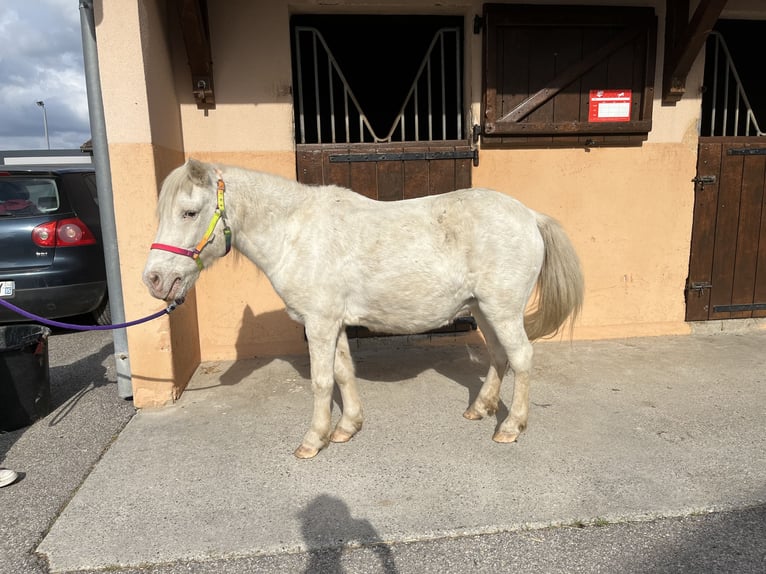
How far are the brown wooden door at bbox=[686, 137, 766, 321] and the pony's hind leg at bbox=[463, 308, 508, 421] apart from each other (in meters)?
2.80

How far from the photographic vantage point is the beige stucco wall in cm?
317

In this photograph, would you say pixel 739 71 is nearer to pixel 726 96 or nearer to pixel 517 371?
pixel 726 96

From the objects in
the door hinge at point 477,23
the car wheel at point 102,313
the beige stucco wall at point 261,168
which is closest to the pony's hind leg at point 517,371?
the beige stucco wall at point 261,168

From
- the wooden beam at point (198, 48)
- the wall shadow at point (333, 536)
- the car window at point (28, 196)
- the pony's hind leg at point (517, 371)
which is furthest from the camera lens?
the car window at point (28, 196)

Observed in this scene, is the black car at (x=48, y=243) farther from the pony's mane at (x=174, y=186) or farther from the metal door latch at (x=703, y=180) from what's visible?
the metal door latch at (x=703, y=180)

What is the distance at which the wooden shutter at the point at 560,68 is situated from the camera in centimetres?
410

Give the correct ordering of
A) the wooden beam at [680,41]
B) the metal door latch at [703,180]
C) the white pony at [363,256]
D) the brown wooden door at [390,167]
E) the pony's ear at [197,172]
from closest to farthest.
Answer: the pony's ear at [197,172]
the white pony at [363,256]
the wooden beam at [680,41]
the brown wooden door at [390,167]
the metal door latch at [703,180]

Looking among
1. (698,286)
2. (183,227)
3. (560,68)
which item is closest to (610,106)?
(560,68)

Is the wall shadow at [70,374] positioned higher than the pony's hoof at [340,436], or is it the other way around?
the pony's hoof at [340,436]

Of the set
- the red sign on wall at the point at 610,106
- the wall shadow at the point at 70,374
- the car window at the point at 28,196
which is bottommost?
the wall shadow at the point at 70,374

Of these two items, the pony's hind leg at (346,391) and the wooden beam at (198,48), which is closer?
the pony's hind leg at (346,391)

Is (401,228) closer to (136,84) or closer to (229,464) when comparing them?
(229,464)

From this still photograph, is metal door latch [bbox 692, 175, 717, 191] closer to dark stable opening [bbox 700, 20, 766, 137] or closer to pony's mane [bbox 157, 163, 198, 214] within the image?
dark stable opening [bbox 700, 20, 766, 137]

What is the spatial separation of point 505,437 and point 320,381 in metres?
1.14
